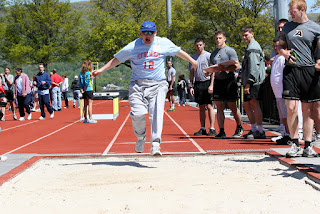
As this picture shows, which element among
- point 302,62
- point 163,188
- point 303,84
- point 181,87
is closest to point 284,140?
point 303,84

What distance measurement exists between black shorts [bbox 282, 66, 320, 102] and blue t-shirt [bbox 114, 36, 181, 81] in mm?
1662

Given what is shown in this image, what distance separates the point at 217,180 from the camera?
6.16 meters

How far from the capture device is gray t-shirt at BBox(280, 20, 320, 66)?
7.40 metres

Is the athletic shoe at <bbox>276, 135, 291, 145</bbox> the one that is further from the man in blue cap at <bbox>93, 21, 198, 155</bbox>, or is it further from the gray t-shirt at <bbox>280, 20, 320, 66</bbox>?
the man in blue cap at <bbox>93, 21, 198, 155</bbox>

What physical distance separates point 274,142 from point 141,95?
317 cm

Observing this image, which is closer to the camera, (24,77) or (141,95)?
(141,95)

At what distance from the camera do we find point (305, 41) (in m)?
7.41

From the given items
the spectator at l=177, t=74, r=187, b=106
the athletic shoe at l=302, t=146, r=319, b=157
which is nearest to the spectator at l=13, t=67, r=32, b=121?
the spectator at l=177, t=74, r=187, b=106

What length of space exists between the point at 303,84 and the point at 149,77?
6.89 ft

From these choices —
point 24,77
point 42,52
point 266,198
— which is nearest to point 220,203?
point 266,198

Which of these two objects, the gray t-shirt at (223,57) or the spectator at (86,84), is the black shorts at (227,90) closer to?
the gray t-shirt at (223,57)

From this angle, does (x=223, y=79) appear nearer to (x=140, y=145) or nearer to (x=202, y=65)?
(x=202, y=65)

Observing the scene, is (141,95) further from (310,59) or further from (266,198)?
(266,198)

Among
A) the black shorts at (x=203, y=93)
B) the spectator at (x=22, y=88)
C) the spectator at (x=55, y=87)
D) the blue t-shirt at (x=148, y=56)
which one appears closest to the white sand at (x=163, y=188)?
the blue t-shirt at (x=148, y=56)
